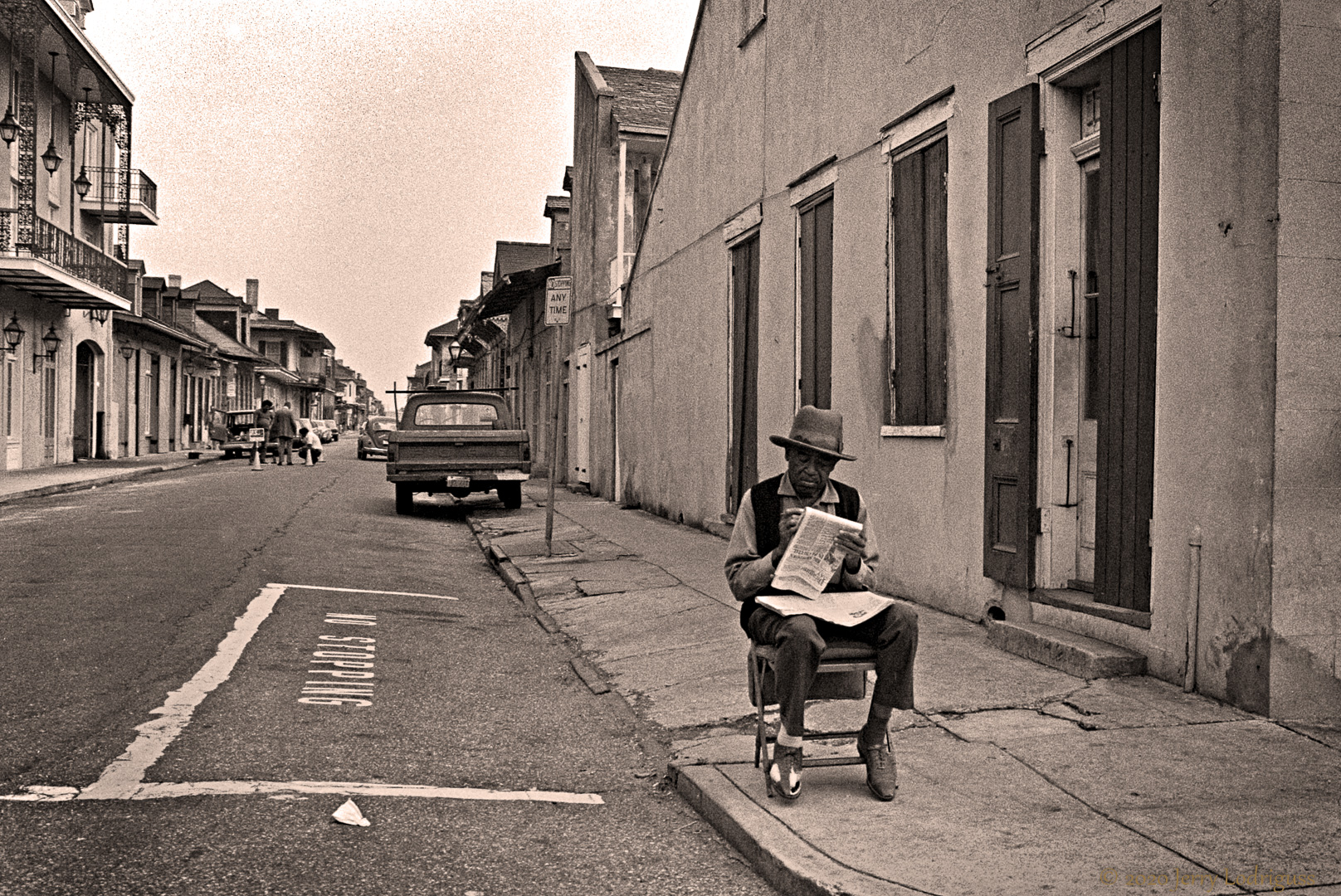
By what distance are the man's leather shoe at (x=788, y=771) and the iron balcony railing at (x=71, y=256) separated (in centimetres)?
2521

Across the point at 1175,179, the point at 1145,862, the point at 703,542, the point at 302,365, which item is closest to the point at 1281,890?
the point at 1145,862

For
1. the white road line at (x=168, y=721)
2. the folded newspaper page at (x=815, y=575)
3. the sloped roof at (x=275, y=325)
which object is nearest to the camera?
the folded newspaper page at (x=815, y=575)

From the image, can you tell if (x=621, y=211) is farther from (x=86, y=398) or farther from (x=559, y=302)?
(x=86, y=398)

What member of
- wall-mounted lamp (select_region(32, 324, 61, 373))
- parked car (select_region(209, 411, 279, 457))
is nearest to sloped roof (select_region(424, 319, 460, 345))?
parked car (select_region(209, 411, 279, 457))

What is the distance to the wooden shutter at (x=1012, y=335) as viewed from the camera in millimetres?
7156

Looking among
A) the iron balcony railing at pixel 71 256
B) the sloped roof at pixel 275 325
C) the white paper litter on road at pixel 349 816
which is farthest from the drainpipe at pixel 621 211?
the sloped roof at pixel 275 325

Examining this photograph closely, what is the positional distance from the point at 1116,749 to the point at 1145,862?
130 centimetres

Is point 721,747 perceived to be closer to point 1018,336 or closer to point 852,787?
point 852,787

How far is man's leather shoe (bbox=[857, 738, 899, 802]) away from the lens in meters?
4.49

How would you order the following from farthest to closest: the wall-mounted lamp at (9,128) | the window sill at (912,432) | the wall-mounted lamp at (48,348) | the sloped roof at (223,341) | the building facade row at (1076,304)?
the sloped roof at (223,341) < the wall-mounted lamp at (48,348) < the wall-mounted lamp at (9,128) < the window sill at (912,432) < the building facade row at (1076,304)

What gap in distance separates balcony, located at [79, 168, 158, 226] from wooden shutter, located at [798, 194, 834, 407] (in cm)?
2725

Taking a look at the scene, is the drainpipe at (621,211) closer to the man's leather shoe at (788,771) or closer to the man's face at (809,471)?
the man's face at (809,471)

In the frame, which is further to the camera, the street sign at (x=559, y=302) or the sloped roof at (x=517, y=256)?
the sloped roof at (x=517, y=256)

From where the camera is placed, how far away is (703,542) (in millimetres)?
13312
